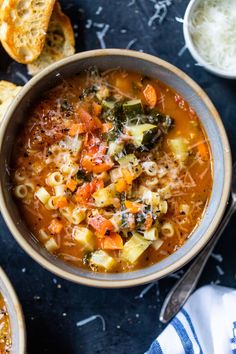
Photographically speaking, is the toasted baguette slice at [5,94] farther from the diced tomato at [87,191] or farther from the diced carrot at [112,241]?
the diced carrot at [112,241]

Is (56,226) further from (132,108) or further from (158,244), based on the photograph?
(132,108)

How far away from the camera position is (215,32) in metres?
4.04

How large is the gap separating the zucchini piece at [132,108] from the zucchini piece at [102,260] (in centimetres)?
81

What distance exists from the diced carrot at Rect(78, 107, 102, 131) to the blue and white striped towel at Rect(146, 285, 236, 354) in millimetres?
1215

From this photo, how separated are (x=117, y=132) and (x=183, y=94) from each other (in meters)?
0.46

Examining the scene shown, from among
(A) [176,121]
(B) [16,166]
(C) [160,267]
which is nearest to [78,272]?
(C) [160,267]

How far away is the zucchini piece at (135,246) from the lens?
370 centimetres

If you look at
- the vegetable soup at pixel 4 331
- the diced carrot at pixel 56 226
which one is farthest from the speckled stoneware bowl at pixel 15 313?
the diced carrot at pixel 56 226

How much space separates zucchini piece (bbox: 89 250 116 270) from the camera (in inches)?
146

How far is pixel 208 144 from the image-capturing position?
151 inches

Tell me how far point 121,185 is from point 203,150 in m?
0.55

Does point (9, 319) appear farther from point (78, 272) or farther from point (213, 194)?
point (213, 194)

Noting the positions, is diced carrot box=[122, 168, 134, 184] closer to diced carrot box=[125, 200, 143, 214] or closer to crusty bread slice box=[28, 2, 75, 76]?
diced carrot box=[125, 200, 143, 214]

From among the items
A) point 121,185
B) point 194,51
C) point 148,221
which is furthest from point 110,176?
point 194,51
